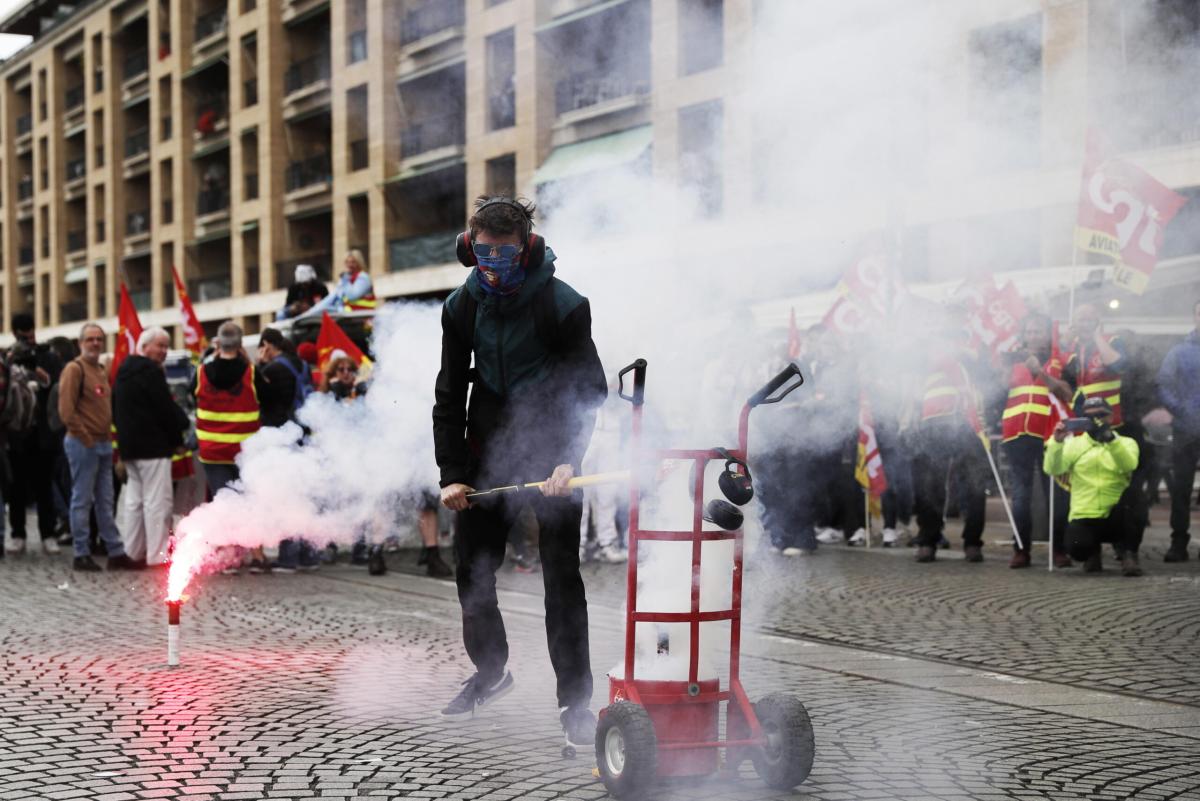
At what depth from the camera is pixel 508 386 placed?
5059 millimetres

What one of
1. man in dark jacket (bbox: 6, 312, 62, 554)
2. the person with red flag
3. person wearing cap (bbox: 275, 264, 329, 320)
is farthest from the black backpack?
person wearing cap (bbox: 275, 264, 329, 320)

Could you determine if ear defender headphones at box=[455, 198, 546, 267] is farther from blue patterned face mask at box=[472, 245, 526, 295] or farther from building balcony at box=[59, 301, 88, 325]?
building balcony at box=[59, 301, 88, 325]

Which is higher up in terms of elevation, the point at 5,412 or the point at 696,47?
the point at 696,47

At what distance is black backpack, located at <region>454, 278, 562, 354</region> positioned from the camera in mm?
4945

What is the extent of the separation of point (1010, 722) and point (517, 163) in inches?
314

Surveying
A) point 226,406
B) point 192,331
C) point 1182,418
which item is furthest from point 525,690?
point 192,331

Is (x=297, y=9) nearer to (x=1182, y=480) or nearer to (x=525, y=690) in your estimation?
(x=1182, y=480)

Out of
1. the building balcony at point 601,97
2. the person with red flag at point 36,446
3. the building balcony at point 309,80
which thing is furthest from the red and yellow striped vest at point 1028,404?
the person with red flag at point 36,446

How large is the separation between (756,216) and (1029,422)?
14.0 feet

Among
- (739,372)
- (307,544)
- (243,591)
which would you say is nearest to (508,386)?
(739,372)

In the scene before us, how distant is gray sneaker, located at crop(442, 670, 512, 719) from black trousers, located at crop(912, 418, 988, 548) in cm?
664

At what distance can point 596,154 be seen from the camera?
10.0 meters

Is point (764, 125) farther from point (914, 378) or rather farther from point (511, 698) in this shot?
point (914, 378)

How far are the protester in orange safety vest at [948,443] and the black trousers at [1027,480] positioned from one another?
1.07 ft
